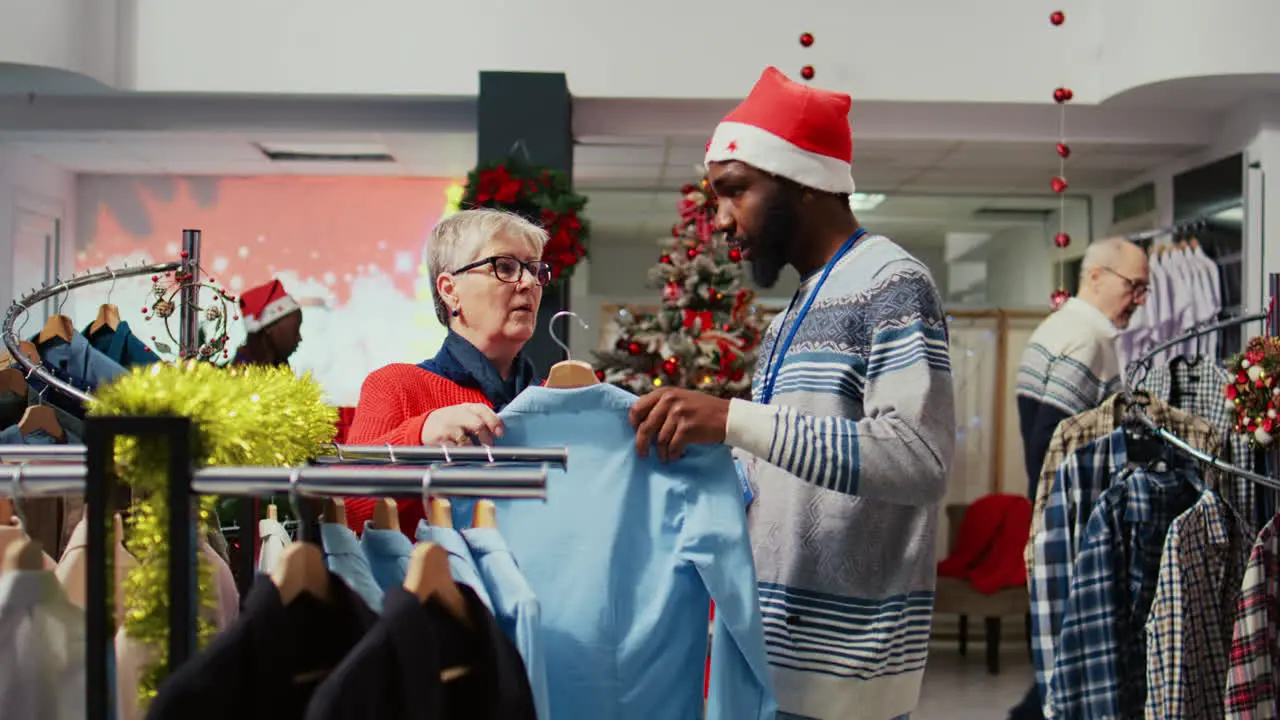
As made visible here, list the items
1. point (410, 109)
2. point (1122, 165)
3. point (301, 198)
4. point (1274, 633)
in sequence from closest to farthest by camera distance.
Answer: point (1274, 633) < point (410, 109) < point (1122, 165) < point (301, 198)

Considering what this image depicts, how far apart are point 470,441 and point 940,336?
0.63 meters

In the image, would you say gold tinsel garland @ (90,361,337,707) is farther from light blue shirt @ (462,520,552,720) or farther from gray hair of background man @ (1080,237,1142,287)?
gray hair of background man @ (1080,237,1142,287)

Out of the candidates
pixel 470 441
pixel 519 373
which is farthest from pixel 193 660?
pixel 519 373

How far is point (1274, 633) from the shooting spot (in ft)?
9.21

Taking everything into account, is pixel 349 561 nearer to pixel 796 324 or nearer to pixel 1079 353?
pixel 796 324

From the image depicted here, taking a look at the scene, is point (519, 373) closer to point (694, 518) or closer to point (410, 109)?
point (694, 518)

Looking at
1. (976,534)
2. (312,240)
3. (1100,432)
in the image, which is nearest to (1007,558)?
(976,534)

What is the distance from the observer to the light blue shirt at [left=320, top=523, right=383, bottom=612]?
4.34 ft

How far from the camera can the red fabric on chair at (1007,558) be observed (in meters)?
6.67

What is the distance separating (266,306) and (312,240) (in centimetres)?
357

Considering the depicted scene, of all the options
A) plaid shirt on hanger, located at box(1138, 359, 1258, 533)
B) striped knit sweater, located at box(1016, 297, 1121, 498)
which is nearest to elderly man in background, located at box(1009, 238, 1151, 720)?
striped knit sweater, located at box(1016, 297, 1121, 498)

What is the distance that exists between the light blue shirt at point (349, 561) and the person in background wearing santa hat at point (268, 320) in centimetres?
337

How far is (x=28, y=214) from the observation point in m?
7.50

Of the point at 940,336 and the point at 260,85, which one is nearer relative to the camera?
the point at 940,336
